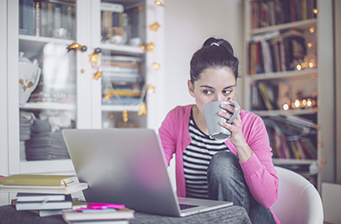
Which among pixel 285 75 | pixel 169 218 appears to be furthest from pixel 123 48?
pixel 169 218

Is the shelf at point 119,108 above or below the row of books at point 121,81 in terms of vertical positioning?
below

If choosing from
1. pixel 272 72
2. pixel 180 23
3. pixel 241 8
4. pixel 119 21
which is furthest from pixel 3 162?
pixel 241 8

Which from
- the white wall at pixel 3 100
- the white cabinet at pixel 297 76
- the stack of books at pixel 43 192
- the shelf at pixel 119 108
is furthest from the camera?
the white cabinet at pixel 297 76

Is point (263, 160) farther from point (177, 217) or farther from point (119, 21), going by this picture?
point (119, 21)

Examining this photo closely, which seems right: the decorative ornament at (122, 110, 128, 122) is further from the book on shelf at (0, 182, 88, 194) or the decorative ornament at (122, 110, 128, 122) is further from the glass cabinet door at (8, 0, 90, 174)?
the book on shelf at (0, 182, 88, 194)

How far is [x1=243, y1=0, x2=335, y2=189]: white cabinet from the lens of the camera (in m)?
2.48

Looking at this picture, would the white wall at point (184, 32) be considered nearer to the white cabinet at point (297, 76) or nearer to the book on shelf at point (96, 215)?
the white cabinet at point (297, 76)

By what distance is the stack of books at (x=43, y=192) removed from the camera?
783 mm

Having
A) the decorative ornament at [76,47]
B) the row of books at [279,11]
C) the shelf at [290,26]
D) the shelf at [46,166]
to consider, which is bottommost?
the shelf at [46,166]

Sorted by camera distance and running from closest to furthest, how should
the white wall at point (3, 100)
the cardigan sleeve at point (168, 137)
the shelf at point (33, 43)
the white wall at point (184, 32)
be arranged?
1. the cardigan sleeve at point (168, 137)
2. the white wall at point (3, 100)
3. the shelf at point (33, 43)
4. the white wall at point (184, 32)

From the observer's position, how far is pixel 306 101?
104 inches

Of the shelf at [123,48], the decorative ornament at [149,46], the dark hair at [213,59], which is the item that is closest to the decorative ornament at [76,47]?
the shelf at [123,48]

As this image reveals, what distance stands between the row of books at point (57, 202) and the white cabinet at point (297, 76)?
6.85ft

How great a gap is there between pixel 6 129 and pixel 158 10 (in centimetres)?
114
